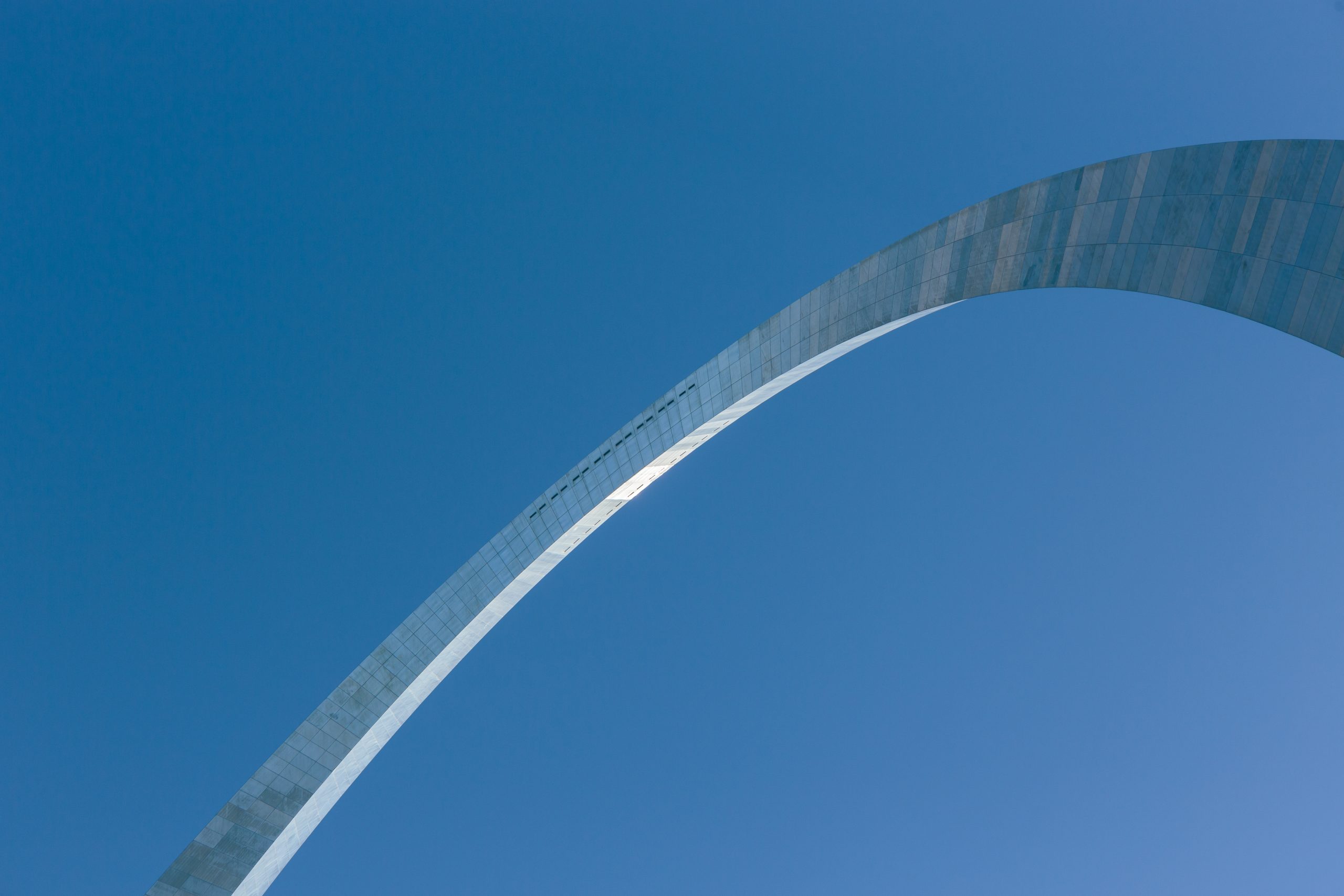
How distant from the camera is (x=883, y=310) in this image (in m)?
20.4

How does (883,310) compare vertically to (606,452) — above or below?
→ below

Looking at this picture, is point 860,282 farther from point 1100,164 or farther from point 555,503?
point 555,503

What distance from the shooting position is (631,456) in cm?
2725

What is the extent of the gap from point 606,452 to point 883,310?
1053 centimetres

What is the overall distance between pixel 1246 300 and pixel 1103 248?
288 cm

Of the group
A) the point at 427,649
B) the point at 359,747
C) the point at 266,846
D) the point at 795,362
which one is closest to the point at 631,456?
the point at 795,362

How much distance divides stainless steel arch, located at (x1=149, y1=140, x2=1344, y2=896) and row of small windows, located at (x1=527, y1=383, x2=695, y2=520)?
6 centimetres

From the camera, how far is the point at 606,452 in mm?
27766

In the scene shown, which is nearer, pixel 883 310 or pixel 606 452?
pixel 883 310

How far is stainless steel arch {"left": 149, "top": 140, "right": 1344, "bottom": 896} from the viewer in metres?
11.4

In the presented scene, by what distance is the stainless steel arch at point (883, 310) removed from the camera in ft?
37.3

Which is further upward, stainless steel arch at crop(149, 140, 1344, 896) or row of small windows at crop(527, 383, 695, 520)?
row of small windows at crop(527, 383, 695, 520)

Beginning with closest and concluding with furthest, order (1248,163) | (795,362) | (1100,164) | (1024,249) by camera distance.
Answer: (1248,163) < (1100,164) < (1024,249) < (795,362)

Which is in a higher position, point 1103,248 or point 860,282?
point 860,282
